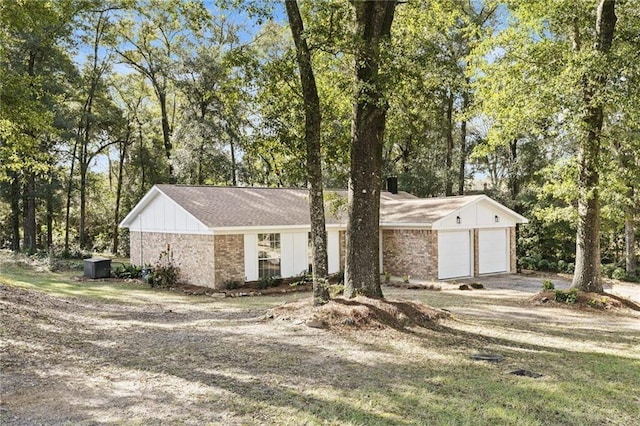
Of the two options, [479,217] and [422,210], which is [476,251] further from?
[422,210]

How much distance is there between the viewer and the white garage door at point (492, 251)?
20672mm

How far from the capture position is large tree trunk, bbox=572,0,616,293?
12.4 m

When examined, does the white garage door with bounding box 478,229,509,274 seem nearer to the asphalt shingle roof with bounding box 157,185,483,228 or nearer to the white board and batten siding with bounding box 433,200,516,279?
the white board and batten siding with bounding box 433,200,516,279

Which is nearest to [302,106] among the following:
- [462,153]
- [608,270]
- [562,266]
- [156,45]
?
[562,266]

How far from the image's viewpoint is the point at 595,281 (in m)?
13.2

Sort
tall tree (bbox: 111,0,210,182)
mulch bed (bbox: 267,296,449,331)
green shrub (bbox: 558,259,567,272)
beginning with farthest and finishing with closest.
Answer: tall tree (bbox: 111,0,210,182) < green shrub (bbox: 558,259,567,272) < mulch bed (bbox: 267,296,449,331)

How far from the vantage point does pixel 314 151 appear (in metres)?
9.45

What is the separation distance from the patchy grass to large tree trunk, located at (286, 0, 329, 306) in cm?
106

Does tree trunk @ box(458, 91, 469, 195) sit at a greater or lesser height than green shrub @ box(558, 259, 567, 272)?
greater

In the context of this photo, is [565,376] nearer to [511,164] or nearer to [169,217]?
[169,217]

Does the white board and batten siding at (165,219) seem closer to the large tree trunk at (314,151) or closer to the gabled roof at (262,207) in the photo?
the gabled roof at (262,207)

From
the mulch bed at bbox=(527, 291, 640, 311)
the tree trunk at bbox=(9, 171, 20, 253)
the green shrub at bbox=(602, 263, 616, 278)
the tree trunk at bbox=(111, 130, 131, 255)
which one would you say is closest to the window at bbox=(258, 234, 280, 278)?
the mulch bed at bbox=(527, 291, 640, 311)

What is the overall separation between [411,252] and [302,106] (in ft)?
38.1

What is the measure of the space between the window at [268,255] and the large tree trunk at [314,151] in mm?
8148
